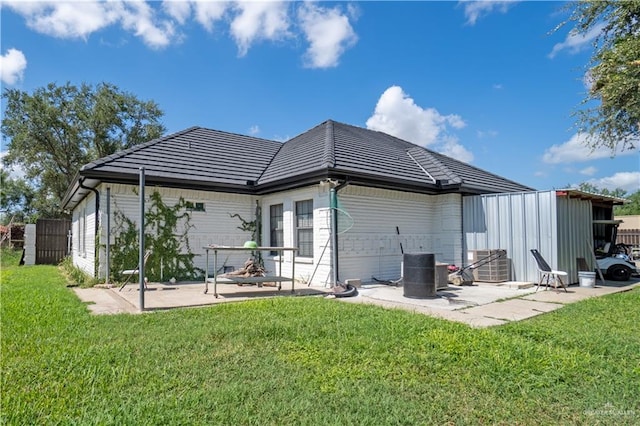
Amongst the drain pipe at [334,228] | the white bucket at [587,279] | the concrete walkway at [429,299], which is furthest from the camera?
the drain pipe at [334,228]

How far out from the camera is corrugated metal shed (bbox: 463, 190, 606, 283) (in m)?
9.60

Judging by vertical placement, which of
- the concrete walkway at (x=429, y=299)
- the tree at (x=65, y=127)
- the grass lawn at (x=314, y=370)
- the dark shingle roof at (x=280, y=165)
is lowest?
the concrete walkway at (x=429, y=299)

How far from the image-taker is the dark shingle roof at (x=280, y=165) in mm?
10055

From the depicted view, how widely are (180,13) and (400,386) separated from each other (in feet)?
34.0

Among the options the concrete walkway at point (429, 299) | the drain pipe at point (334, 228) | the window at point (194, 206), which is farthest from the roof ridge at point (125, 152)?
the drain pipe at point (334, 228)

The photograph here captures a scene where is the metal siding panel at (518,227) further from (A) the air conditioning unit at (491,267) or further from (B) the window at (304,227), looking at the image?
(B) the window at (304,227)

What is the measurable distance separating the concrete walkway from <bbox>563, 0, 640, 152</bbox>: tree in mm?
4007

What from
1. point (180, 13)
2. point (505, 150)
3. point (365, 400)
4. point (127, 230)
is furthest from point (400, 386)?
point (505, 150)

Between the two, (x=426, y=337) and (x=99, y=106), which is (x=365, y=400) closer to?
(x=426, y=337)

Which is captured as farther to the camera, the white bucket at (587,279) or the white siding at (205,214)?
the white siding at (205,214)

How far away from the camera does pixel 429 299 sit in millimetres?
7805

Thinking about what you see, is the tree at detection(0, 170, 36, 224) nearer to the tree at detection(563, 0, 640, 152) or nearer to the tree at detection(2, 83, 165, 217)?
the tree at detection(2, 83, 165, 217)

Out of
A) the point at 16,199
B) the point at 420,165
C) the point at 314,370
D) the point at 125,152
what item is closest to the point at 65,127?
the point at 16,199

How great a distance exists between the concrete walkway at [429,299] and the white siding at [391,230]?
3.09ft
